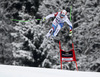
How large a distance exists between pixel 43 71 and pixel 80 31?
522 cm

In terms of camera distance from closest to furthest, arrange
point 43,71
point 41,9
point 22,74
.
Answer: point 22,74, point 43,71, point 41,9

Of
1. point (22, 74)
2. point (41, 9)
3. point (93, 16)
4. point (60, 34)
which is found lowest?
point (22, 74)

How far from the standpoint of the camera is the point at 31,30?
8.88m

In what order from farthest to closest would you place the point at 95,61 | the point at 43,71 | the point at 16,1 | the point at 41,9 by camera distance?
the point at 16,1 → the point at 41,9 → the point at 95,61 → the point at 43,71

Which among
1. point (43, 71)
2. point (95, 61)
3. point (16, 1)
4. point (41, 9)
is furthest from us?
point (16, 1)

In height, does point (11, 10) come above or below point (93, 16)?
above

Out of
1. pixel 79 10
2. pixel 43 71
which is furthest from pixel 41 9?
pixel 43 71

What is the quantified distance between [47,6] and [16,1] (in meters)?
2.16

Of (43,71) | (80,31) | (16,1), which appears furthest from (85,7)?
(43,71)

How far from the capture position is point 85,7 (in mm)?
8383

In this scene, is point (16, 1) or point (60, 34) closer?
point (60, 34)

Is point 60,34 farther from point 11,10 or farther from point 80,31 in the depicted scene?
point 11,10

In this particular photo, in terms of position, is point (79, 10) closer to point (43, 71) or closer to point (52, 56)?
point (52, 56)

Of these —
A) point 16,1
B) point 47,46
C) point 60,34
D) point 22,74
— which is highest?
point 16,1
